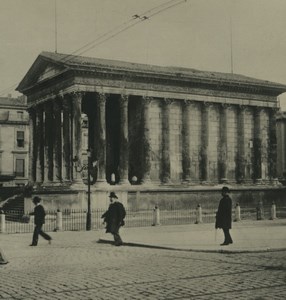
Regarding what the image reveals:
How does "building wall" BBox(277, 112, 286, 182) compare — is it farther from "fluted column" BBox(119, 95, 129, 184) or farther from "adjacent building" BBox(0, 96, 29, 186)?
"fluted column" BBox(119, 95, 129, 184)

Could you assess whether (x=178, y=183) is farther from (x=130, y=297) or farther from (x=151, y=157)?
(x=130, y=297)

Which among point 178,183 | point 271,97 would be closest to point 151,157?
point 178,183

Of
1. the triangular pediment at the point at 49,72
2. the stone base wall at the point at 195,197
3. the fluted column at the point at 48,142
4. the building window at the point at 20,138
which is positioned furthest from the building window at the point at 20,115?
the stone base wall at the point at 195,197

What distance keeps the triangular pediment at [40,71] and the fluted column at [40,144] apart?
2380mm

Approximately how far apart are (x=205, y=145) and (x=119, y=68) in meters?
9.85

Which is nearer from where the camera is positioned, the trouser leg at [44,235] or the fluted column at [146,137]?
the trouser leg at [44,235]

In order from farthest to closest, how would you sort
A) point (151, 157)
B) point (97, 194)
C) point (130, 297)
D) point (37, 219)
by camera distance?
point (151, 157), point (97, 194), point (37, 219), point (130, 297)

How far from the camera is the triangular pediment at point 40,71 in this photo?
135ft

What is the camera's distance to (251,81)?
157ft

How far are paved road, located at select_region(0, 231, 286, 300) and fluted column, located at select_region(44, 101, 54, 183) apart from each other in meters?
27.9

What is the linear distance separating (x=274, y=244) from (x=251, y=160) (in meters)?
31.7

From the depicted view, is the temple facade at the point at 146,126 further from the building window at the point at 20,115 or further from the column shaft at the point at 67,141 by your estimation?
the building window at the point at 20,115

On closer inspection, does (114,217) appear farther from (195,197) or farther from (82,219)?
(195,197)

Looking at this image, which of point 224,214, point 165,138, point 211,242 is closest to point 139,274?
point 224,214
